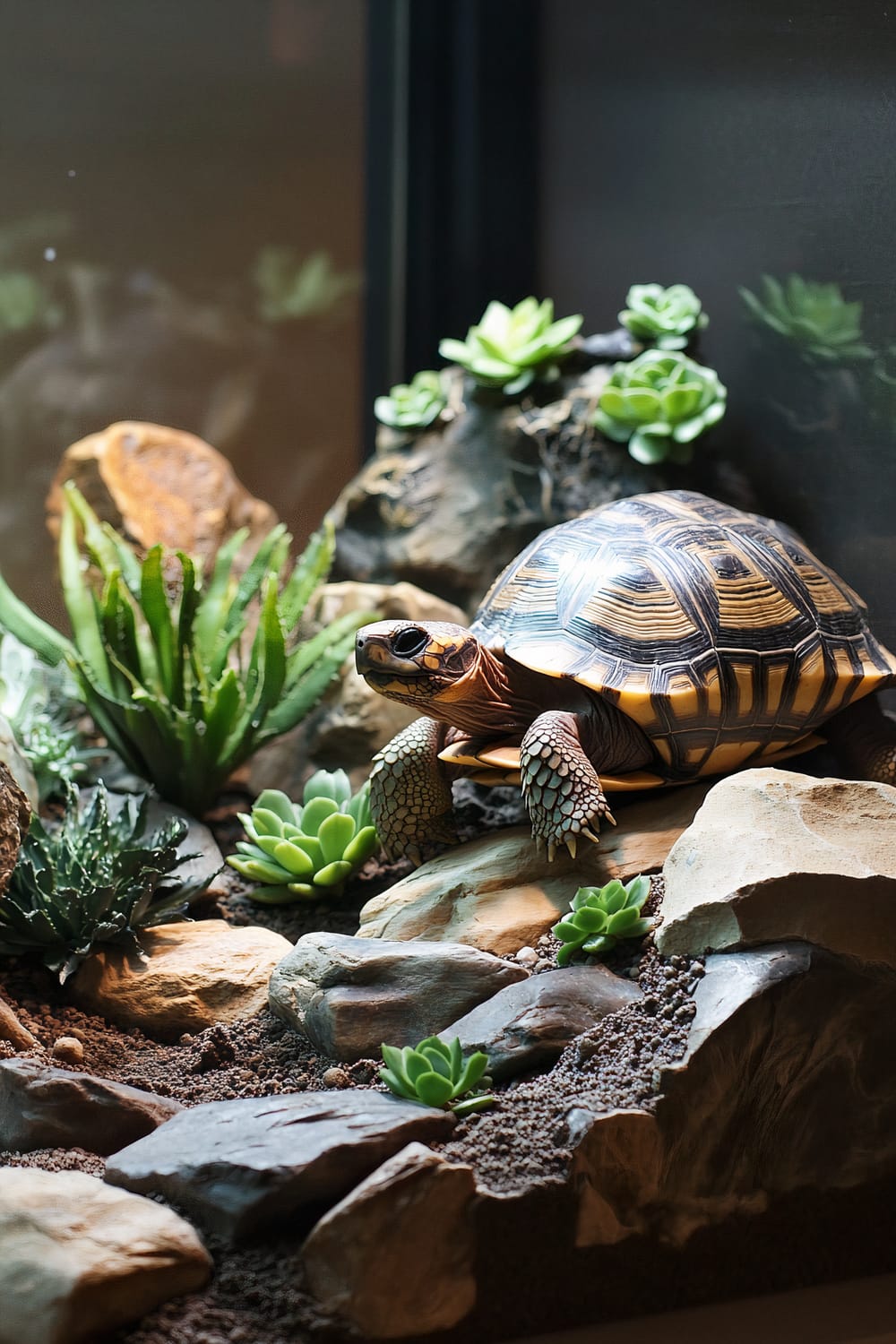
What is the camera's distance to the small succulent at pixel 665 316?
151 inches

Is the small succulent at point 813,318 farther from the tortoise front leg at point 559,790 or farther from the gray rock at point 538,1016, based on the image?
the gray rock at point 538,1016

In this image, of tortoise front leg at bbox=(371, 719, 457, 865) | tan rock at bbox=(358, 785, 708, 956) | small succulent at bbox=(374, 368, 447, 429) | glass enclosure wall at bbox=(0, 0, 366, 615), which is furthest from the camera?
small succulent at bbox=(374, 368, 447, 429)

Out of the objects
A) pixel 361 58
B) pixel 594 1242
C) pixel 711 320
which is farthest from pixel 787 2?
pixel 594 1242

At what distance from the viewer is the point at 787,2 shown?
3.26 m

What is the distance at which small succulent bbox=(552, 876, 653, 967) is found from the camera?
7.20ft

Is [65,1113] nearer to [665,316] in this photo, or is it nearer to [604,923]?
[604,923]

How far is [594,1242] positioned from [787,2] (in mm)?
3304

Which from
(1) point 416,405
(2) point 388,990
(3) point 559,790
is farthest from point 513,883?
(1) point 416,405

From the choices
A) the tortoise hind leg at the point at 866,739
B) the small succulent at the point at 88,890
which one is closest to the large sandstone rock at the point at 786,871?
the tortoise hind leg at the point at 866,739

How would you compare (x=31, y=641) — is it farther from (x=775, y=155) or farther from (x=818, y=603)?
(x=775, y=155)

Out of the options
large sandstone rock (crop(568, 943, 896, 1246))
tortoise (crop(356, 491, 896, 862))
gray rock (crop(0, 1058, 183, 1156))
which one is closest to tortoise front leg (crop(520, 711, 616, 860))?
tortoise (crop(356, 491, 896, 862))

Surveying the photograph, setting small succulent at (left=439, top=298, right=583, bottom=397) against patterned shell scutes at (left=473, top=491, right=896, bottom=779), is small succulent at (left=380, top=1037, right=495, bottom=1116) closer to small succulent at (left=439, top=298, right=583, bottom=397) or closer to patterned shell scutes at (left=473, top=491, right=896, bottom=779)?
patterned shell scutes at (left=473, top=491, right=896, bottom=779)

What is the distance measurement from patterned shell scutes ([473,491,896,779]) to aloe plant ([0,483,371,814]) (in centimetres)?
79

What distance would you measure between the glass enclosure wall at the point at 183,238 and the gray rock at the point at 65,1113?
2.64 m
